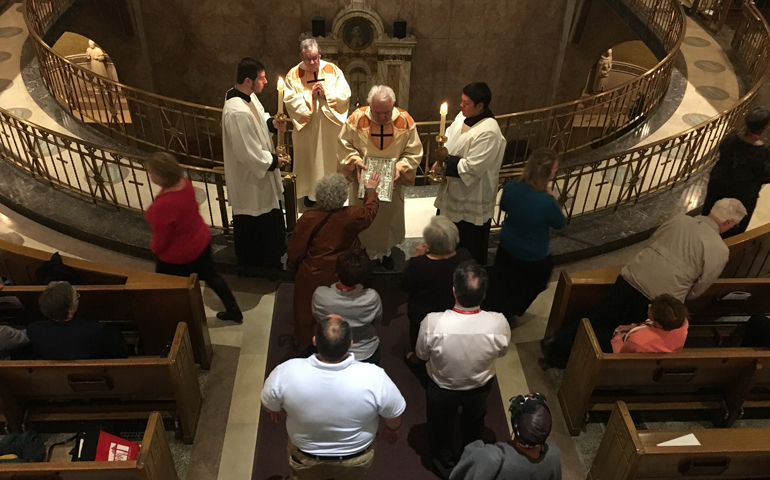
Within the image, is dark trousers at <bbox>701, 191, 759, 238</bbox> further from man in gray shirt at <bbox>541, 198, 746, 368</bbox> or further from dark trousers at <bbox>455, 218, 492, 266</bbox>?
dark trousers at <bbox>455, 218, 492, 266</bbox>

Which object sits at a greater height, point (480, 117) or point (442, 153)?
point (480, 117)

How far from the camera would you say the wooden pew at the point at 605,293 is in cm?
465

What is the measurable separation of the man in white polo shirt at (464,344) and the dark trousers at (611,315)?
1208mm

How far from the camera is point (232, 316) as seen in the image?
Answer: 17.1ft

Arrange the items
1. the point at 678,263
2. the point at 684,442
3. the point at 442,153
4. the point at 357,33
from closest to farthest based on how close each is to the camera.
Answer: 1. the point at 684,442
2. the point at 678,263
3. the point at 442,153
4. the point at 357,33

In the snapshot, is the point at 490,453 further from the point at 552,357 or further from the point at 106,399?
the point at 106,399

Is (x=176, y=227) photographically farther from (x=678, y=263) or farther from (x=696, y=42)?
(x=696, y=42)

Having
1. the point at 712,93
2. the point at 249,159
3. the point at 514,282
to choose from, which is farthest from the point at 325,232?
the point at 712,93

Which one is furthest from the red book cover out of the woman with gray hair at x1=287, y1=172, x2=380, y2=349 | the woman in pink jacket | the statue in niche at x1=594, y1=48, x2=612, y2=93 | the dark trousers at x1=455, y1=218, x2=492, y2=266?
the statue in niche at x1=594, y1=48, x2=612, y2=93

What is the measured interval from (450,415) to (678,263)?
175 centimetres

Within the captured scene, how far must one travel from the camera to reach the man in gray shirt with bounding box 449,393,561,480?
2.83m

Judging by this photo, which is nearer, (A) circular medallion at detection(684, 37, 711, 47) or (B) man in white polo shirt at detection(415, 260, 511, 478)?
(B) man in white polo shirt at detection(415, 260, 511, 478)

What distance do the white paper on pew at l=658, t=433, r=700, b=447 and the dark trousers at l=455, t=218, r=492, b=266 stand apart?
2.27 m

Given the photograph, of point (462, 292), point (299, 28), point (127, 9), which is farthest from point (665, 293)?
point (127, 9)
